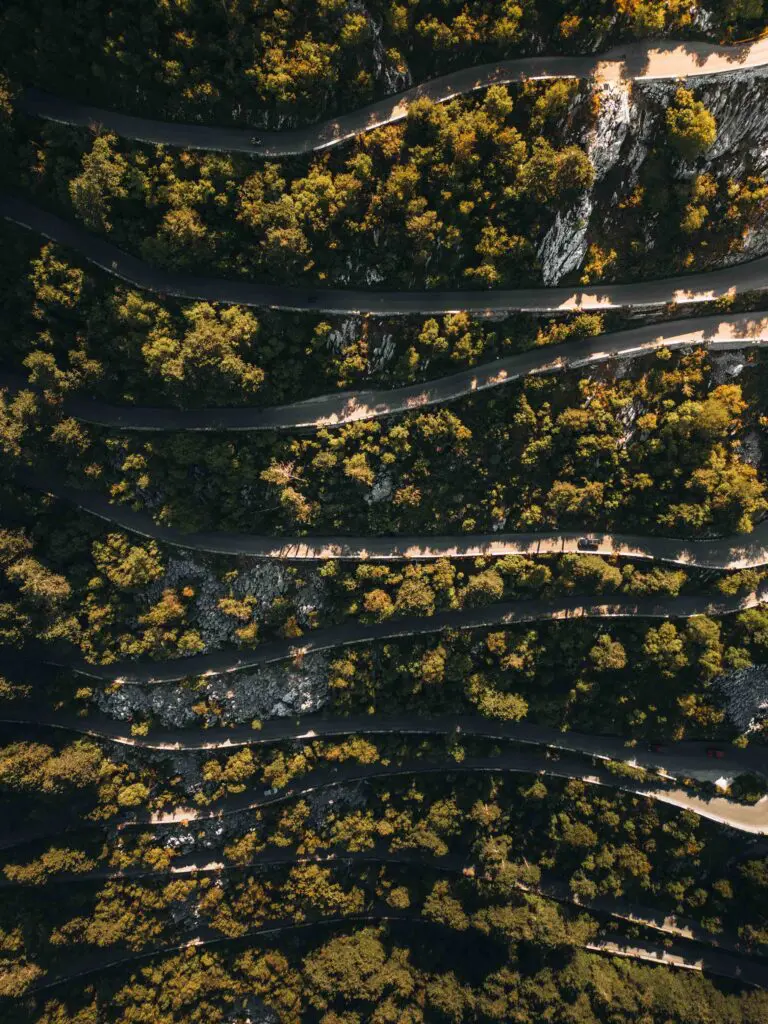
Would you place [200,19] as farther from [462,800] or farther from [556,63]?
[462,800]

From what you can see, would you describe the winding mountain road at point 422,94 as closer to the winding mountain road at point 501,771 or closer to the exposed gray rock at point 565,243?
the exposed gray rock at point 565,243

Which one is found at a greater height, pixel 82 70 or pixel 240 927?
pixel 82 70

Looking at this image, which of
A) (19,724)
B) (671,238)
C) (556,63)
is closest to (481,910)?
(19,724)

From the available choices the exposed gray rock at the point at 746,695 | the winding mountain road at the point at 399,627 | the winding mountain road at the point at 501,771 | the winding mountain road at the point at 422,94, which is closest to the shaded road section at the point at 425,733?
the winding mountain road at the point at 501,771

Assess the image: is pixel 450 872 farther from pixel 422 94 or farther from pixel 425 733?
pixel 422 94

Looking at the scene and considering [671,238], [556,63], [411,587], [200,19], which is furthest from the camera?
[411,587]

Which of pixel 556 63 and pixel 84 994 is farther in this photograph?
pixel 84 994

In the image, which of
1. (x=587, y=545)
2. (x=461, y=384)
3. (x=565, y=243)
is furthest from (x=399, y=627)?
(x=565, y=243)
